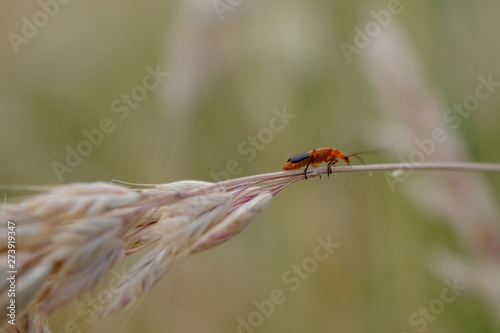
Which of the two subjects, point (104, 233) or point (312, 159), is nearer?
point (104, 233)

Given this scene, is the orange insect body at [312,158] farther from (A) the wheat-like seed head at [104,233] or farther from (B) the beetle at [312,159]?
(A) the wheat-like seed head at [104,233]

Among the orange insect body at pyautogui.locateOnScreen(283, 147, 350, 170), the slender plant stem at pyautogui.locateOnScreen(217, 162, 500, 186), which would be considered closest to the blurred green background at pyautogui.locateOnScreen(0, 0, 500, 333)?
the orange insect body at pyautogui.locateOnScreen(283, 147, 350, 170)

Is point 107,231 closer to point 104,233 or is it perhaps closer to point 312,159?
point 104,233

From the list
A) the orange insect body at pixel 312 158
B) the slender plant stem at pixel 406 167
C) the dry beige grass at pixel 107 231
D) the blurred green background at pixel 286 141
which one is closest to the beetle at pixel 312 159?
the orange insect body at pixel 312 158

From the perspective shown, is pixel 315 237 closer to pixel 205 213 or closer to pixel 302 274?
pixel 302 274

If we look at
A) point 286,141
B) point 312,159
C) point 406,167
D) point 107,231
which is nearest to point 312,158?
point 312,159

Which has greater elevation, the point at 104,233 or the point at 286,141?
the point at 286,141
